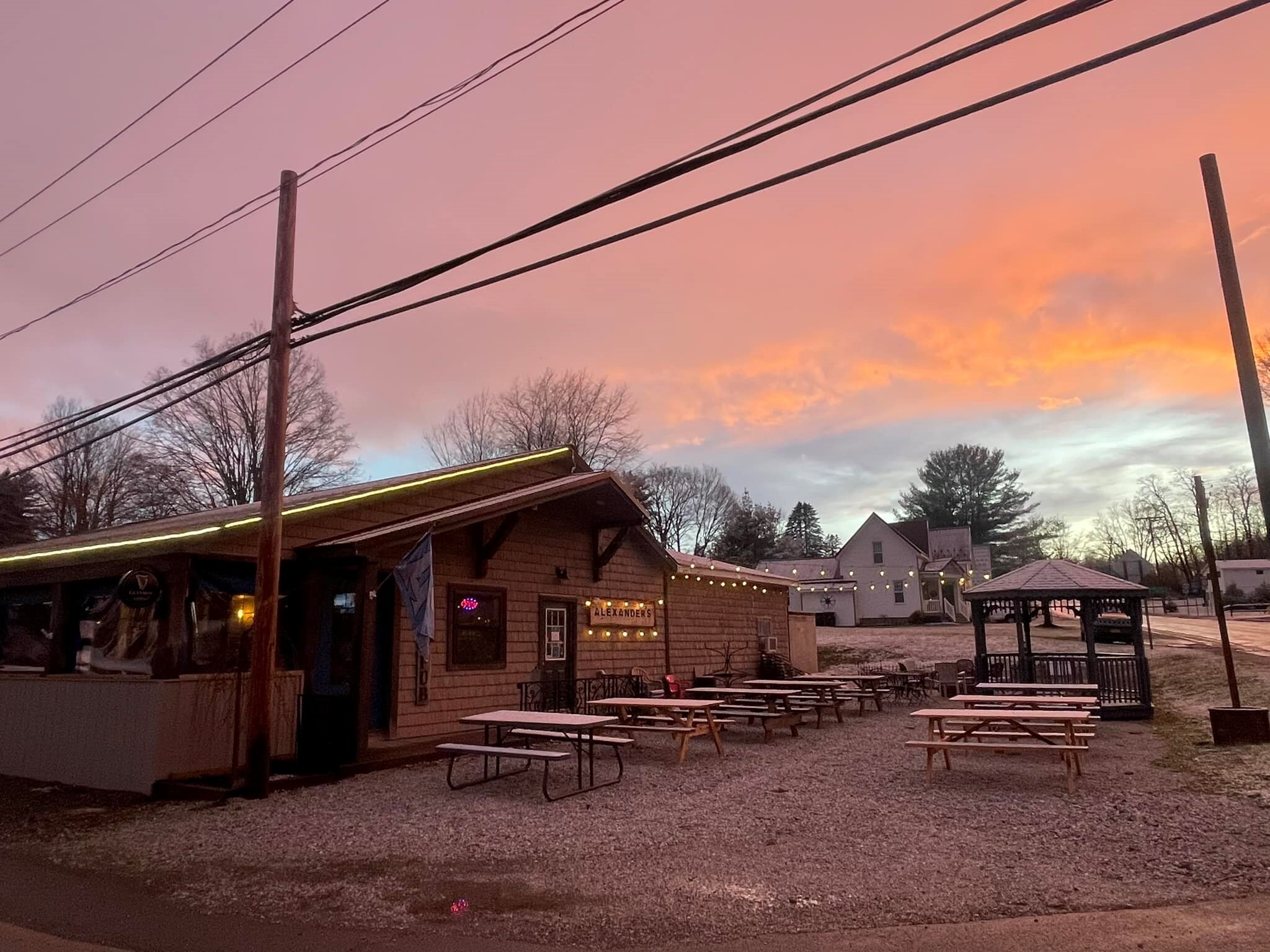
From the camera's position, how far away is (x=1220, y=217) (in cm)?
748

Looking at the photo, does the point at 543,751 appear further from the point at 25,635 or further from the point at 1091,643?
the point at 1091,643

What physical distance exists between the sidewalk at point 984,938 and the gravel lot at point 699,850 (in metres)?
→ 0.18

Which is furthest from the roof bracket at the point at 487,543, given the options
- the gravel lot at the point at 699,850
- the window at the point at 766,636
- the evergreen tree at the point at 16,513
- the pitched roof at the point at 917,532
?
→ the pitched roof at the point at 917,532

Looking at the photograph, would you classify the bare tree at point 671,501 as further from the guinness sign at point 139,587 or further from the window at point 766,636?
the guinness sign at point 139,587

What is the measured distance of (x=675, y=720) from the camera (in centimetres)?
1298

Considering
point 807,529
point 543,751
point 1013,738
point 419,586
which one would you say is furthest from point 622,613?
point 807,529

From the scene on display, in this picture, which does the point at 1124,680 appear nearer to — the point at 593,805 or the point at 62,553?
the point at 593,805

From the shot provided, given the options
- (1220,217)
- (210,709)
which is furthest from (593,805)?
(1220,217)

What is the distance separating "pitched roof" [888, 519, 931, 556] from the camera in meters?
52.8

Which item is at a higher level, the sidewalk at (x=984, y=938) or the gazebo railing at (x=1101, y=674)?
the gazebo railing at (x=1101, y=674)

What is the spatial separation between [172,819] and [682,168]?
25.3 feet

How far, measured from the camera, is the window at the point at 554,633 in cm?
1448

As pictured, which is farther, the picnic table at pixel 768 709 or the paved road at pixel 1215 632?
the paved road at pixel 1215 632

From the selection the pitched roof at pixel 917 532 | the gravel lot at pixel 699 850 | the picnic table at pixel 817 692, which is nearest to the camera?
the gravel lot at pixel 699 850
